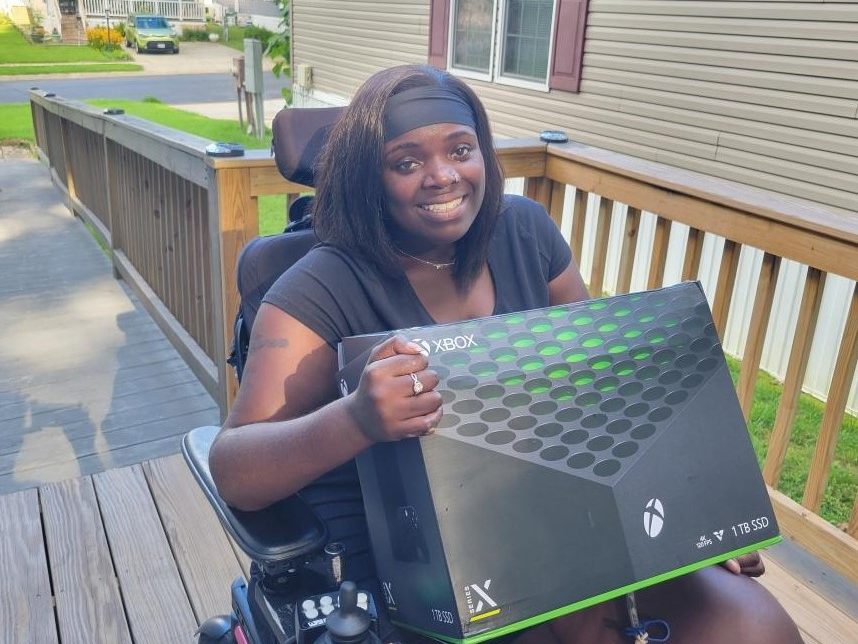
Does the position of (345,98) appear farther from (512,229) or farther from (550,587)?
(550,587)

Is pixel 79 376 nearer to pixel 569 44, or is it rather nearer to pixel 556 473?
pixel 556 473

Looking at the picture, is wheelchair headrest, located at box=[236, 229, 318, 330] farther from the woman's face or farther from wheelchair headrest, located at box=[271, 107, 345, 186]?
the woman's face

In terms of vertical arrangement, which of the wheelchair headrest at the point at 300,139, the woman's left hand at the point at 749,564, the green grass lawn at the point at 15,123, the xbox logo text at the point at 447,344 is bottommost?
the green grass lawn at the point at 15,123

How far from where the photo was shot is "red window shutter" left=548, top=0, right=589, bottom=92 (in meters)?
5.45

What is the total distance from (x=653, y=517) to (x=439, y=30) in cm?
653

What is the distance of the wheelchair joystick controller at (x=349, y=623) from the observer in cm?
89

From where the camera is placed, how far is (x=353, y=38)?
28.4 ft

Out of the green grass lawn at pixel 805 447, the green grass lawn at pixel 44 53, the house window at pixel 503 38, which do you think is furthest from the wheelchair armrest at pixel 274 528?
the green grass lawn at pixel 44 53

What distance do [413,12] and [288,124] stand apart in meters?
6.38

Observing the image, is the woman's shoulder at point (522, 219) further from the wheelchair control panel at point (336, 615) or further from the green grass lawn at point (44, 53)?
the green grass lawn at point (44, 53)

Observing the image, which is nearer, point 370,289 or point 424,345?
point 424,345

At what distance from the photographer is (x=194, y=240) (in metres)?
2.91

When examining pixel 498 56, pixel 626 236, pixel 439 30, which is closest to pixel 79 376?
pixel 626 236

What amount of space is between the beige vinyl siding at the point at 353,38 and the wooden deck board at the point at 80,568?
596cm
